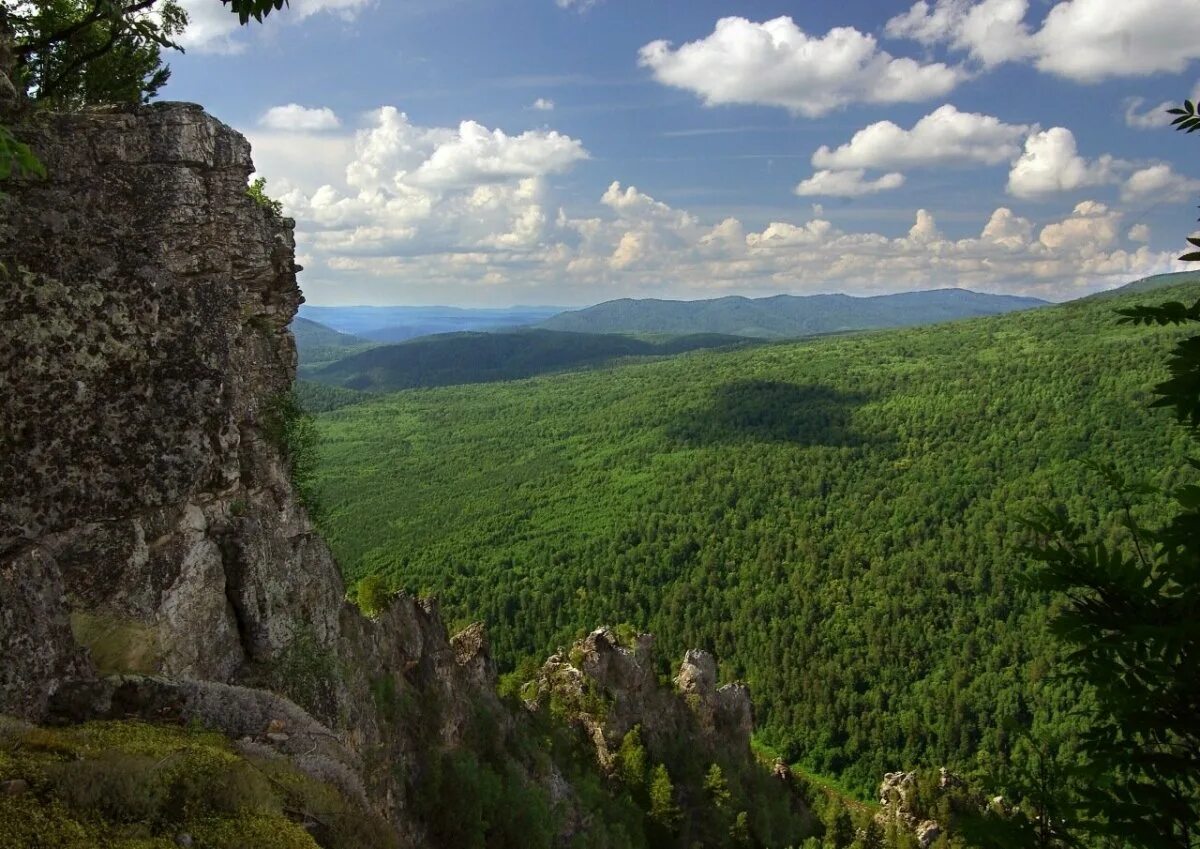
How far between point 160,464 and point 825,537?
433 ft

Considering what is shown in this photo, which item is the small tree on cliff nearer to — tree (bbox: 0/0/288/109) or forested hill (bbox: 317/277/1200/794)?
tree (bbox: 0/0/288/109)

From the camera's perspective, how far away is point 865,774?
84000mm

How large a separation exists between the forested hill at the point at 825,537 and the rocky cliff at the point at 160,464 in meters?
50.0

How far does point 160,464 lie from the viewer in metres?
10.8

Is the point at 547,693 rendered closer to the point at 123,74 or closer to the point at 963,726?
the point at 123,74

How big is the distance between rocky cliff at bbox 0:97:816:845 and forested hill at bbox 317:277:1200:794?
164 feet

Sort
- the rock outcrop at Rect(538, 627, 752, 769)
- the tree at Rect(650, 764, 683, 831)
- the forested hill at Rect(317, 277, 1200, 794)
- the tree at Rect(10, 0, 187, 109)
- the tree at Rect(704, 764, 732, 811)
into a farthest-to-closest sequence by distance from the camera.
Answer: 1. the forested hill at Rect(317, 277, 1200, 794)
2. the rock outcrop at Rect(538, 627, 752, 769)
3. the tree at Rect(704, 764, 732, 811)
4. the tree at Rect(650, 764, 683, 831)
5. the tree at Rect(10, 0, 187, 109)

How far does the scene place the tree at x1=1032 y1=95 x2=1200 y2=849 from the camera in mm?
5152

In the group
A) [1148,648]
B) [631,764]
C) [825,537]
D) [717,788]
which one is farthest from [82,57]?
[825,537]

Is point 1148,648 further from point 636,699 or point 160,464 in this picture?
point 636,699

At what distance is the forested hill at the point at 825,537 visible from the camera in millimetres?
92438

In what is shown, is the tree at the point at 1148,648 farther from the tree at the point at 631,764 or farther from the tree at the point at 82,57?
the tree at the point at 631,764

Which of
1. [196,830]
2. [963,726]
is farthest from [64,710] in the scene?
[963,726]

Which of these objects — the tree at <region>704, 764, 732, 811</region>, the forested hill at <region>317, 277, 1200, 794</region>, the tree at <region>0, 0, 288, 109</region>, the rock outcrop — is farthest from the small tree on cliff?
the forested hill at <region>317, 277, 1200, 794</region>
